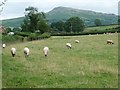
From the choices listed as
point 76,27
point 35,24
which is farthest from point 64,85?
point 76,27

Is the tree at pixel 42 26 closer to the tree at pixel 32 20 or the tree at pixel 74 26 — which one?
the tree at pixel 32 20

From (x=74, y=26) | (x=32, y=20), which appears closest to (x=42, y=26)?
(x=32, y=20)

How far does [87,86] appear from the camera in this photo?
15.5 meters

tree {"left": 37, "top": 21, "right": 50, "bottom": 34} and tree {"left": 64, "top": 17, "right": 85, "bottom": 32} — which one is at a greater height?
tree {"left": 37, "top": 21, "right": 50, "bottom": 34}

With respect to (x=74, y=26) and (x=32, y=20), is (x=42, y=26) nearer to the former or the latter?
(x=32, y=20)

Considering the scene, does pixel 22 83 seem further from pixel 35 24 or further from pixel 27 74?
pixel 35 24

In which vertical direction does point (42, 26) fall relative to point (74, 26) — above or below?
above

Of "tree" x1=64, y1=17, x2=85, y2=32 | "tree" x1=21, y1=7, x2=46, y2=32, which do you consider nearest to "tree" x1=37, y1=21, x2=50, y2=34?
"tree" x1=21, y1=7, x2=46, y2=32

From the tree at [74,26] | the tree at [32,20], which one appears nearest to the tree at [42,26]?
the tree at [32,20]

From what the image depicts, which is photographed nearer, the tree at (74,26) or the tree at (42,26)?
the tree at (42,26)

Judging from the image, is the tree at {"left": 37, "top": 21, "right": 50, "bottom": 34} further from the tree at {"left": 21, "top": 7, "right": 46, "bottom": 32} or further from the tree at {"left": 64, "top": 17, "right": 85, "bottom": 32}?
the tree at {"left": 64, "top": 17, "right": 85, "bottom": 32}

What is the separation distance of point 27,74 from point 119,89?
6007 millimetres

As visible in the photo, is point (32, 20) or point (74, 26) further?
point (74, 26)

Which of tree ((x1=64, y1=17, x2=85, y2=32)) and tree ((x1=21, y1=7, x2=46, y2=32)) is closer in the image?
tree ((x1=21, y1=7, x2=46, y2=32))
